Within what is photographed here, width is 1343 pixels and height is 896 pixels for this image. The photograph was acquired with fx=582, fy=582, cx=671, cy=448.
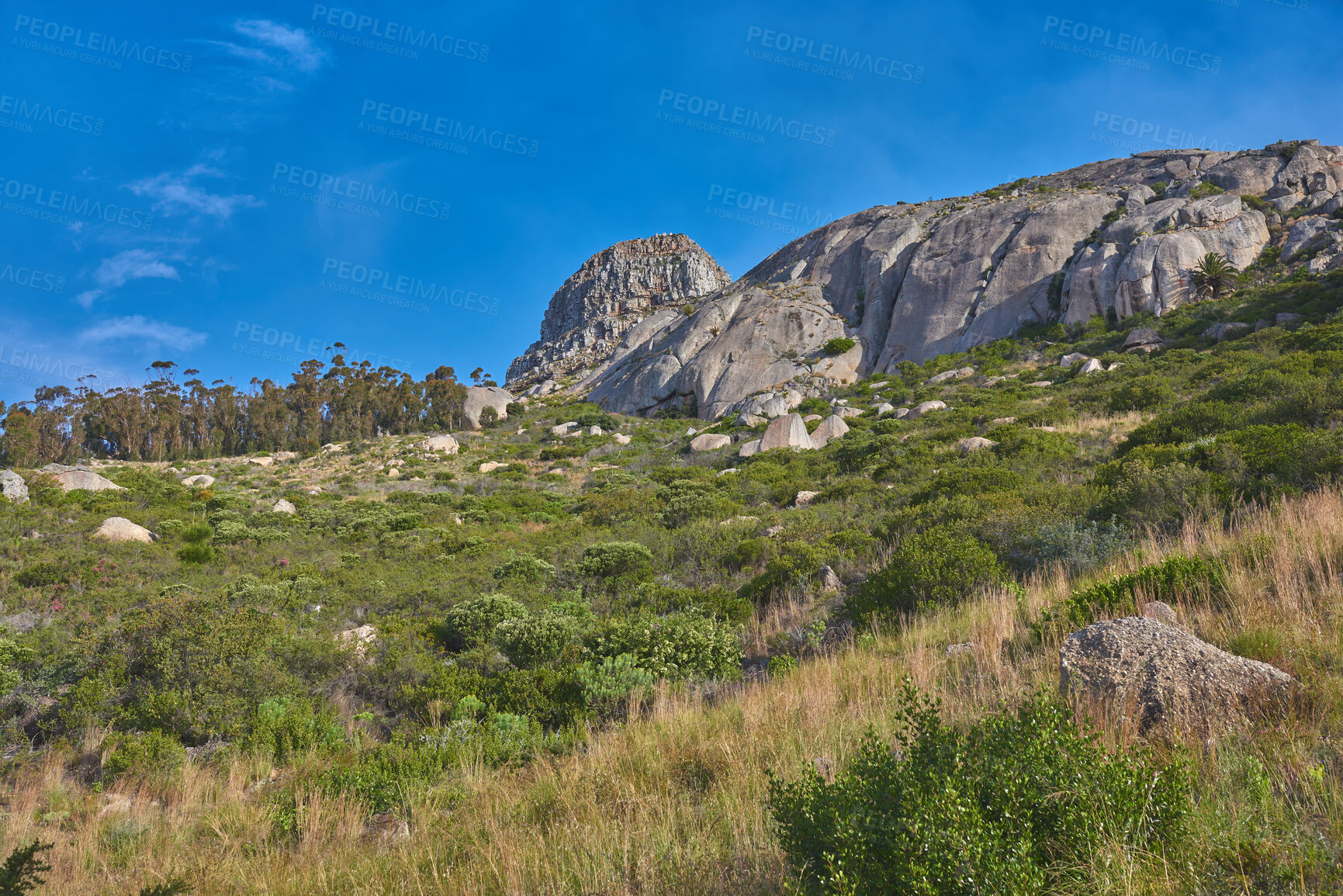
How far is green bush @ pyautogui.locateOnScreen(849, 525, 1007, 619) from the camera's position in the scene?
22.1 ft

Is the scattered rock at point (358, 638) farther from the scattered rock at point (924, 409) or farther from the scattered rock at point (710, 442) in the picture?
the scattered rock at point (924, 409)

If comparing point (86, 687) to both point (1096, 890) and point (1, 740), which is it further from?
point (1096, 890)

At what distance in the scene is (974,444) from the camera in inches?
671

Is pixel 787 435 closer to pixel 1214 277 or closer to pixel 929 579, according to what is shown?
pixel 929 579

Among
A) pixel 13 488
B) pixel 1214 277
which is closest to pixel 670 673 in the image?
pixel 13 488

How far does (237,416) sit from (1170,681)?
5923cm

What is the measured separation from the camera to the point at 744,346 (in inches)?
1815

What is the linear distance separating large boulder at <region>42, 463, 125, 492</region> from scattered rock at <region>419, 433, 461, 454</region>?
1469cm

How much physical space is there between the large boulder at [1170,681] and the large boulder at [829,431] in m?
23.8

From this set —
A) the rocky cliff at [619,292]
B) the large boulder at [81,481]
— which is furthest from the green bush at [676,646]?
the rocky cliff at [619,292]

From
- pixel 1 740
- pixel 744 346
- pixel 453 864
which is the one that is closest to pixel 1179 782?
pixel 453 864

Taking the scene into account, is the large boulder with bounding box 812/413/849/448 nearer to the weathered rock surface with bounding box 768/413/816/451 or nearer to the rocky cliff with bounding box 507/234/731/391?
the weathered rock surface with bounding box 768/413/816/451

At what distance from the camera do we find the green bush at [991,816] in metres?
1.92

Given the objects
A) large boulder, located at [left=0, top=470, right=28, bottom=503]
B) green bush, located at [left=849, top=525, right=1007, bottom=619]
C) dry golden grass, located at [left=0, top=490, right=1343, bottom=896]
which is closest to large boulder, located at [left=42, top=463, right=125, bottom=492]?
large boulder, located at [left=0, top=470, right=28, bottom=503]
